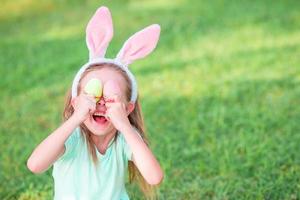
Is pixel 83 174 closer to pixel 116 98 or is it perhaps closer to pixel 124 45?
pixel 116 98

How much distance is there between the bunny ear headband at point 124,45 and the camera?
2381 millimetres

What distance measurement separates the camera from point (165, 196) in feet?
10.2

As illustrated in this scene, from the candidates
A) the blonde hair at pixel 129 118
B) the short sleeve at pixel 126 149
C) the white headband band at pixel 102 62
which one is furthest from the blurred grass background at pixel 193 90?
the white headband band at pixel 102 62

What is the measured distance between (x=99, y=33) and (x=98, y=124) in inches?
15.1

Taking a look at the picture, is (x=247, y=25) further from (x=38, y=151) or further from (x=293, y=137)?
(x=38, y=151)

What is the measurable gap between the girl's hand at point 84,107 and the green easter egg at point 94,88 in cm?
2

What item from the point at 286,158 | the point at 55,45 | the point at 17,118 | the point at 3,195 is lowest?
the point at 286,158

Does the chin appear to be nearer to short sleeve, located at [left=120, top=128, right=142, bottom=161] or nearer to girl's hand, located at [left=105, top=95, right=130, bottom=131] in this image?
girl's hand, located at [left=105, top=95, right=130, bottom=131]

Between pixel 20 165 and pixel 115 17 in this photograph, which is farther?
pixel 115 17

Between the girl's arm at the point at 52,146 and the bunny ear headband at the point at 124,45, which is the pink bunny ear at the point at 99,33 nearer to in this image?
the bunny ear headband at the point at 124,45

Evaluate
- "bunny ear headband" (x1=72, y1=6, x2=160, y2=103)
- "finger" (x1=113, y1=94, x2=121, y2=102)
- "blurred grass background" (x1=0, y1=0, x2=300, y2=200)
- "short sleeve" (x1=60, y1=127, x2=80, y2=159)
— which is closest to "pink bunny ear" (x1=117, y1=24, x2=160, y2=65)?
"bunny ear headband" (x1=72, y1=6, x2=160, y2=103)

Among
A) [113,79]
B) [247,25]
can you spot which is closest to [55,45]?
[247,25]

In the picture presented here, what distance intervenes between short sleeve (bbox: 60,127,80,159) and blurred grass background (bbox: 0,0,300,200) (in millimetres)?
837

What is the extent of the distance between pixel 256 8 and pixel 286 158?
476cm
